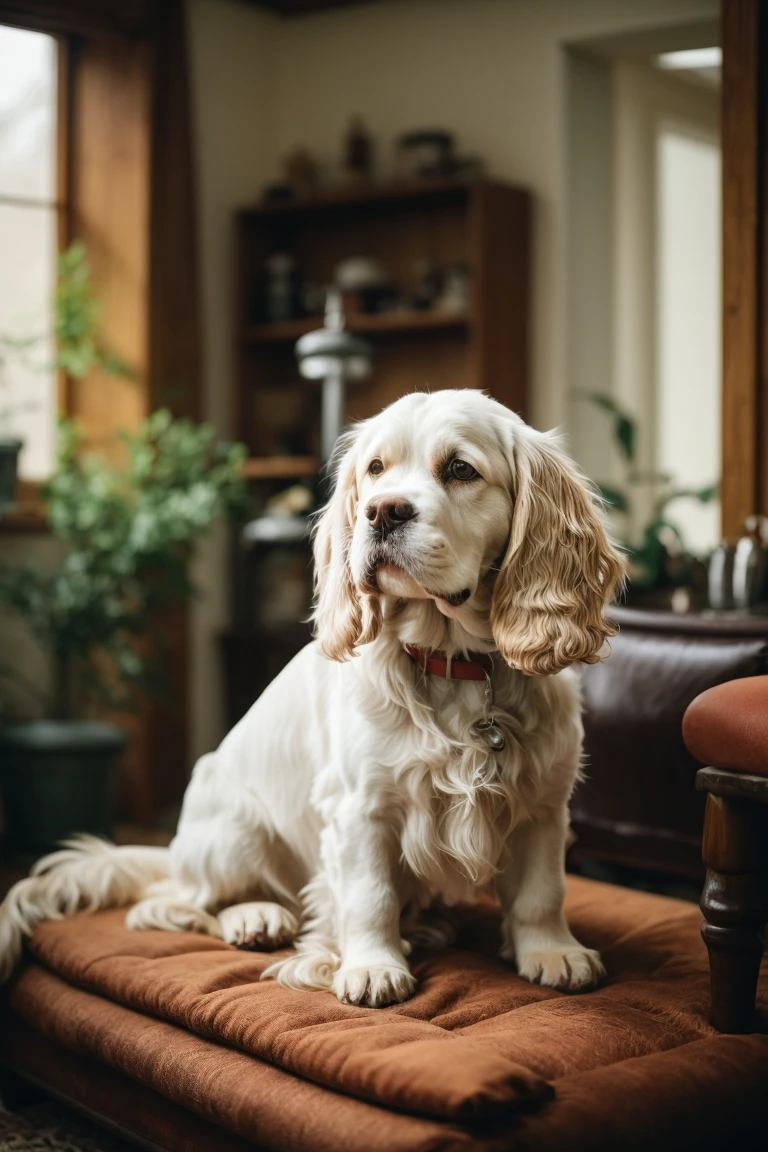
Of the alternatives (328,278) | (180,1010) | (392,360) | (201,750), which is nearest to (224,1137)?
(180,1010)

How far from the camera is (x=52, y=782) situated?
3.71 m

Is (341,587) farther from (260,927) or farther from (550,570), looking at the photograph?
(260,927)

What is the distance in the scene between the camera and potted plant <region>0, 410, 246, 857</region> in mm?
3725

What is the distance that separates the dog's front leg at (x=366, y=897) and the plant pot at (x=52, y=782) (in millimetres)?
2006

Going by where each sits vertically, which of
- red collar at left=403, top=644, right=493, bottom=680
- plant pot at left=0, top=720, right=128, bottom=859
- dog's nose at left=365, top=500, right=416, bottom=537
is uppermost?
dog's nose at left=365, top=500, right=416, bottom=537

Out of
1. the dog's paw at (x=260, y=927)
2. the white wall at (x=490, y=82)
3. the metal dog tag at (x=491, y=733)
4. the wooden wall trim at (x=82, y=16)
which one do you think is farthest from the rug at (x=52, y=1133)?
the wooden wall trim at (x=82, y=16)

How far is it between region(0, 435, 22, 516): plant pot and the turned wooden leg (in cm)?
260

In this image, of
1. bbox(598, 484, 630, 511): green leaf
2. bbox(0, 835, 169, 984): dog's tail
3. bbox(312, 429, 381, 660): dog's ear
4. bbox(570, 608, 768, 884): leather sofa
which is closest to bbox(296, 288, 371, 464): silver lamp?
bbox(598, 484, 630, 511): green leaf

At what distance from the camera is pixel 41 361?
179 inches

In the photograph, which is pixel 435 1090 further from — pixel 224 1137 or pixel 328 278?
pixel 328 278

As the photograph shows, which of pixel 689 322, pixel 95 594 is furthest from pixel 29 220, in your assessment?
pixel 689 322

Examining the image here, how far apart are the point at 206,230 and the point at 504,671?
11.6 feet

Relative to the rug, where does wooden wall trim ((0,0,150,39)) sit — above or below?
above

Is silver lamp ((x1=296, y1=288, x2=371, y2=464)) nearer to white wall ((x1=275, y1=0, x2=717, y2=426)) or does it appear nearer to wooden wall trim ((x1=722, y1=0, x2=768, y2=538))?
white wall ((x1=275, y1=0, x2=717, y2=426))
